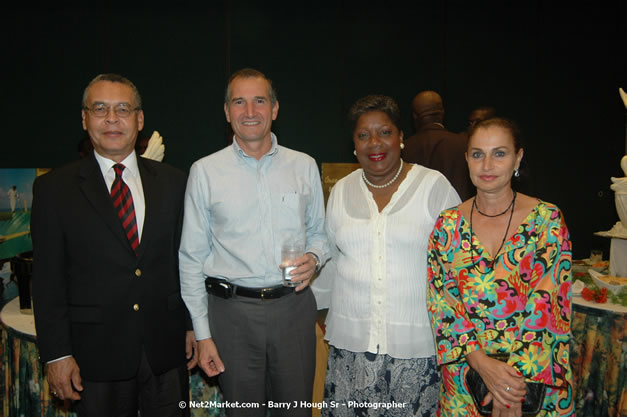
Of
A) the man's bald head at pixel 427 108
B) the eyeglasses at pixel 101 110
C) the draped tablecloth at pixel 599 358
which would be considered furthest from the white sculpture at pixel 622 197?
the eyeglasses at pixel 101 110

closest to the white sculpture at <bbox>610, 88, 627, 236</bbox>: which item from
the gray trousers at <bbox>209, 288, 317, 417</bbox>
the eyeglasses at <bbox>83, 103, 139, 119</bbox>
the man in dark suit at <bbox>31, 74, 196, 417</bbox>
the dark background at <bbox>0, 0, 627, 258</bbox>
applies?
the gray trousers at <bbox>209, 288, 317, 417</bbox>

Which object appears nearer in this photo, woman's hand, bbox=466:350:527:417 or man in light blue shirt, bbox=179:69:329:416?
woman's hand, bbox=466:350:527:417

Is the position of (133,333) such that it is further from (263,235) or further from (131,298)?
(263,235)

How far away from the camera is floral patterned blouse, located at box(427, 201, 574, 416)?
169 centimetres

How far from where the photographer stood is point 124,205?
77.2 inches

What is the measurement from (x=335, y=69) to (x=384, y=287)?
4.33 meters

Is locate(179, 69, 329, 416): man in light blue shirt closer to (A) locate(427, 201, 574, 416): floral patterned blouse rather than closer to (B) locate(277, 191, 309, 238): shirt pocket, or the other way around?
(B) locate(277, 191, 309, 238): shirt pocket

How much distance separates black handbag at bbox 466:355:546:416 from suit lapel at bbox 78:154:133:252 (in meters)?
1.49

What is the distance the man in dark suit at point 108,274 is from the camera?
187cm

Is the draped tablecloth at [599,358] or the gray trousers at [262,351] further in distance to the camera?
the draped tablecloth at [599,358]

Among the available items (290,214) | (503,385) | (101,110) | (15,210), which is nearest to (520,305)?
(503,385)

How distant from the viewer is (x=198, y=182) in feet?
6.82

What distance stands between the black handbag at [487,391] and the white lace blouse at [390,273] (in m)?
0.24

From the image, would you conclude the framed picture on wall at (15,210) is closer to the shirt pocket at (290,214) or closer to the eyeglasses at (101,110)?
the eyeglasses at (101,110)
